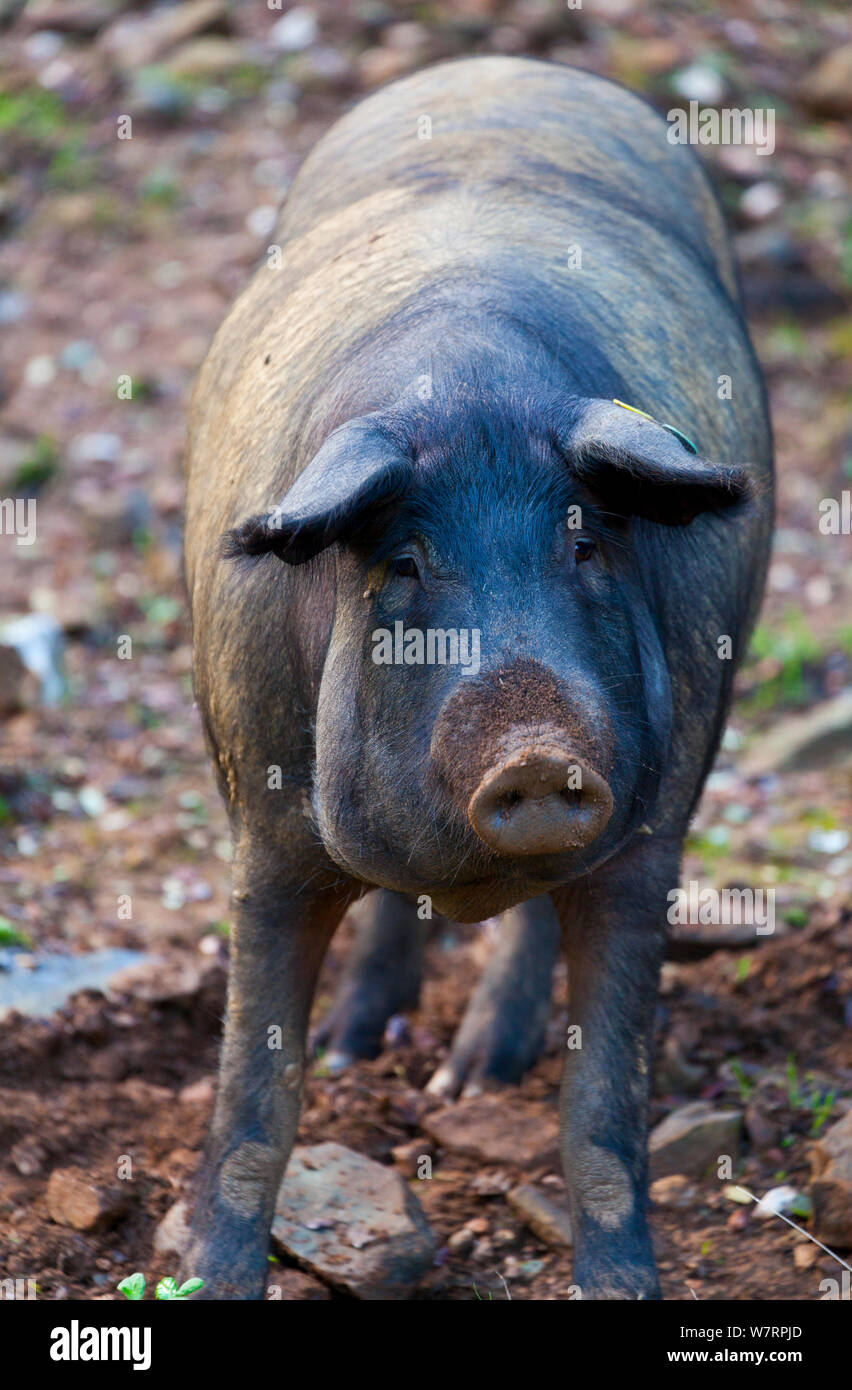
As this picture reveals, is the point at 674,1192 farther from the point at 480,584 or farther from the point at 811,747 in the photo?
the point at 811,747

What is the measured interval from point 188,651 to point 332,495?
547cm

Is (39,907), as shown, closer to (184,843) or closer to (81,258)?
(184,843)

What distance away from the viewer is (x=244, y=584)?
4473 millimetres

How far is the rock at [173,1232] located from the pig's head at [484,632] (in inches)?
50.2

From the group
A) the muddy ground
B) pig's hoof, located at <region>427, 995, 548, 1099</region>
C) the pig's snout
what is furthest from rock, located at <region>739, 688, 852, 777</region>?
the pig's snout

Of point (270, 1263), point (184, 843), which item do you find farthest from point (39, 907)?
point (270, 1263)

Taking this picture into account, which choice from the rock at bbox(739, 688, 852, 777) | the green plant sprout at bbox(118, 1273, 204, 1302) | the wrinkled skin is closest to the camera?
the wrinkled skin

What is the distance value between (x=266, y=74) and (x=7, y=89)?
6.60ft

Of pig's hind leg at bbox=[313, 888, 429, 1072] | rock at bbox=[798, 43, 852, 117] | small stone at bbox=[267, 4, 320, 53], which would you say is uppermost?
small stone at bbox=[267, 4, 320, 53]

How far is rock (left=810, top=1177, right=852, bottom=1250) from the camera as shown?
4.68 meters

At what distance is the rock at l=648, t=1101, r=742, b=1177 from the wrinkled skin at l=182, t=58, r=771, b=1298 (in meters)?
0.76

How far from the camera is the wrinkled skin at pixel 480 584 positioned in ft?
12.1

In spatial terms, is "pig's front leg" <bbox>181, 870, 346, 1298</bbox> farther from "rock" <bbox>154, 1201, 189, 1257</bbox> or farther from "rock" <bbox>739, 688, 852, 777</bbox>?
"rock" <bbox>739, 688, 852, 777</bbox>

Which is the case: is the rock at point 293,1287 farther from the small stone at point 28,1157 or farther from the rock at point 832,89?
the rock at point 832,89
